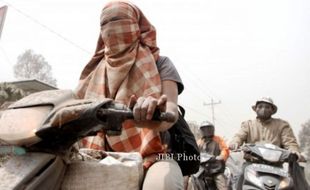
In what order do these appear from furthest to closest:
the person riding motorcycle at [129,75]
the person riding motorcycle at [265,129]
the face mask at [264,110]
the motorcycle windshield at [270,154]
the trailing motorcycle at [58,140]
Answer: the face mask at [264,110]
the person riding motorcycle at [265,129]
the motorcycle windshield at [270,154]
the person riding motorcycle at [129,75]
the trailing motorcycle at [58,140]

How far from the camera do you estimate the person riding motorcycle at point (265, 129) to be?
16.9ft

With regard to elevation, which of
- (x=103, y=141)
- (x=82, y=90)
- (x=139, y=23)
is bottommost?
(x=103, y=141)

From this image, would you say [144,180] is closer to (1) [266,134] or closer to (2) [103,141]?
(2) [103,141]

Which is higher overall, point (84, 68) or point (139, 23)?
point (139, 23)

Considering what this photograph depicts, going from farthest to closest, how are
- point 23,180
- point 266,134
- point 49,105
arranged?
point 266,134
point 49,105
point 23,180

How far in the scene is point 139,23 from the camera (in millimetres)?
2225

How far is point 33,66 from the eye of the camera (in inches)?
1064

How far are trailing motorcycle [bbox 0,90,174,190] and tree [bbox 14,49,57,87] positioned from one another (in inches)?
1028

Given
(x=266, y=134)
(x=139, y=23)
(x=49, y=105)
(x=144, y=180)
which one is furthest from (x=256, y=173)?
(x=49, y=105)

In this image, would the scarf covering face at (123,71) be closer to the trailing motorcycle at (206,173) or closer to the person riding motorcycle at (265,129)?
the person riding motorcycle at (265,129)

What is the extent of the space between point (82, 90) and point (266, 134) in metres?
3.77

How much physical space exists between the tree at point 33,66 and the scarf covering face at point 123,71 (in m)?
25.3

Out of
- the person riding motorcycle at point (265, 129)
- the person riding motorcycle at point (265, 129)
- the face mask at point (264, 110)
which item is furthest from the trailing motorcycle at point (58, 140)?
the face mask at point (264, 110)

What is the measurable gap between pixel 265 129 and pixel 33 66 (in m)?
24.0
